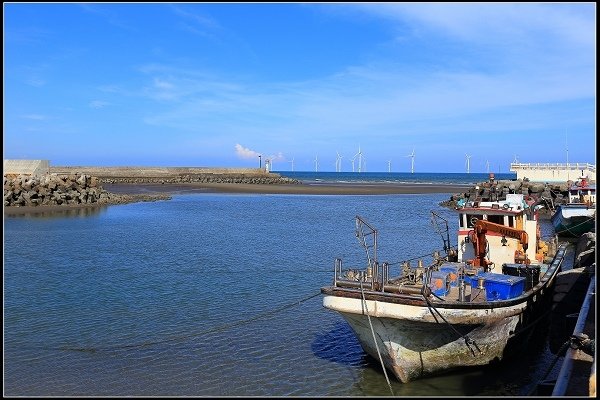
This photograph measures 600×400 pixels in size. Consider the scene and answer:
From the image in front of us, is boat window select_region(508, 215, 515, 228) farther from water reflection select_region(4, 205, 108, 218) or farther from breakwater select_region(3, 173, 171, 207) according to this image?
breakwater select_region(3, 173, 171, 207)

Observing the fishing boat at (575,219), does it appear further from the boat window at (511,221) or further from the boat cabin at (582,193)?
the boat window at (511,221)

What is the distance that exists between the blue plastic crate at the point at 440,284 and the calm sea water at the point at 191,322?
6.24 feet

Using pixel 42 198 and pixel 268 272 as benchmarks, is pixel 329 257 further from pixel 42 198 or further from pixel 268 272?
pixel 42 198

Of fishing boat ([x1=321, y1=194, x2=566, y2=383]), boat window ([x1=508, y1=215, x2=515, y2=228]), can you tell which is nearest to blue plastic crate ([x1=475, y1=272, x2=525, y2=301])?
fishing boat ([x1=321, y1=194, x2=566, y2=383])

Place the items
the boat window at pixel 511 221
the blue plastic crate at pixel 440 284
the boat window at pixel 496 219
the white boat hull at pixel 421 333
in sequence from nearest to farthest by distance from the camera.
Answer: the white boat hull at pixel 421 333 → the blue plastic crate at pixel 440 284 → the boat window at pixel 511 221 → the boat window at pixel 496 219

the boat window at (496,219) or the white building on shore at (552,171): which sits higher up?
the white building on shore at (552,171)

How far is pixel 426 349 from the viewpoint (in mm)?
12516

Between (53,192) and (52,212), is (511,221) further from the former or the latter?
(53,192)

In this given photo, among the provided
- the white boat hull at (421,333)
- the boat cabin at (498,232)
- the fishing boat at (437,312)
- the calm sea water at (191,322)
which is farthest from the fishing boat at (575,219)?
the white boat hull at (421,333)

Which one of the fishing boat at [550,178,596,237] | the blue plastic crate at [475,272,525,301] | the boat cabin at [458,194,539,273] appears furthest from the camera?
the fishing boat at [550,178,596,237]

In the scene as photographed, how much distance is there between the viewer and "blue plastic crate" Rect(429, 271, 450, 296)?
43.7 feet

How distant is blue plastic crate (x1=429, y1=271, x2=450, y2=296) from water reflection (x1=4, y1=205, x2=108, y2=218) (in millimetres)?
38441

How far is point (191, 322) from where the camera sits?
55.0 feet

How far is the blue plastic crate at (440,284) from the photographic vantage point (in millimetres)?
13312
